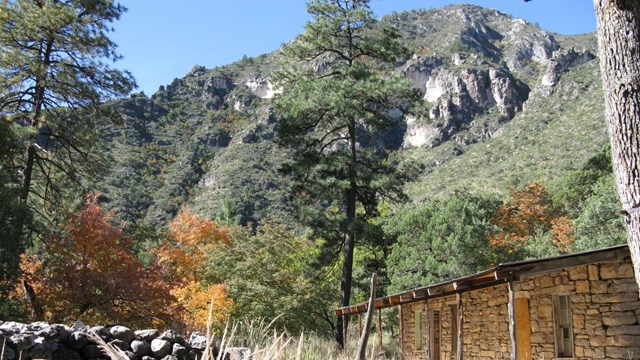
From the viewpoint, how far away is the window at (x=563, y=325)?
10211mm

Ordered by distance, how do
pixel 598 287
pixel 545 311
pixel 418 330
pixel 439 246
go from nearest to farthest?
pixel 598 287, pixel 545 311, pixel 418 330, pixel 439 246

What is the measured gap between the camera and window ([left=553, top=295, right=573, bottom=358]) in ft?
33.5

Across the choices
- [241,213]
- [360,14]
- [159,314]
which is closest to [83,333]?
[159,314]

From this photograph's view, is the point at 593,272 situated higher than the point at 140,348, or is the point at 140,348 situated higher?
the point at 593,272

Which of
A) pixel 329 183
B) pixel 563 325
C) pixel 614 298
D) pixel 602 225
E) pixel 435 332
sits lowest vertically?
pixel 435 332

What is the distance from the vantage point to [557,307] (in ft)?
34.6

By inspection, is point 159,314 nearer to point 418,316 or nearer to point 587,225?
point 418,316

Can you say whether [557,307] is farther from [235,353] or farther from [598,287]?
[235,353]

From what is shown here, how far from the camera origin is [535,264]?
930cm

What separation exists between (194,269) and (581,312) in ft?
60.5

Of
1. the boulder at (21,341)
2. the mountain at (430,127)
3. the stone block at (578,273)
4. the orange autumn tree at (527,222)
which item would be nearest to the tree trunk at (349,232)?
the mountain at (430,127)

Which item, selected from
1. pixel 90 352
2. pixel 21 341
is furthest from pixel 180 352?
pixel 21 341

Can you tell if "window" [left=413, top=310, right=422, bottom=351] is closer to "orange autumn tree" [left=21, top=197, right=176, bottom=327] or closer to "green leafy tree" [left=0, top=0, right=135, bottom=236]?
"orange autumn tree" [left=21, top=197, right=176, bottom=327]

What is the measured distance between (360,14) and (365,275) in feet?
41.9
